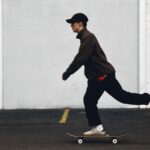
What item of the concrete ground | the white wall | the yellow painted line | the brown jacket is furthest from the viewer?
the white wall

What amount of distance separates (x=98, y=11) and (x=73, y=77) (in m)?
1.64

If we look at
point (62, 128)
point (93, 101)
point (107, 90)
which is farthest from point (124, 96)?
point (62, 128)

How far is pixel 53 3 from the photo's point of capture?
15.0 metres

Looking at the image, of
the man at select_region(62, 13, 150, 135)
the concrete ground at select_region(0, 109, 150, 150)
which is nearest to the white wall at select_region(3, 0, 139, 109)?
the concrete ground at select_region(0, 109, 150, 150)

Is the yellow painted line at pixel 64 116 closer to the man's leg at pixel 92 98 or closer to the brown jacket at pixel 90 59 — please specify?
the man's leg at pixel 92 98

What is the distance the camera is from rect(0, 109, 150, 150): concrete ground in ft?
32.0

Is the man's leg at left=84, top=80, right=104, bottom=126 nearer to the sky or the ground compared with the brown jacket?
nearer to the ground

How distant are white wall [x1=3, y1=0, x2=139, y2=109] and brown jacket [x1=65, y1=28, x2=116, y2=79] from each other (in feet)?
17.5

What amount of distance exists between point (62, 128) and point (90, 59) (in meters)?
2.36

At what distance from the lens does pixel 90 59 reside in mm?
9727

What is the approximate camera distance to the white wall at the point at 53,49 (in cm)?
1505

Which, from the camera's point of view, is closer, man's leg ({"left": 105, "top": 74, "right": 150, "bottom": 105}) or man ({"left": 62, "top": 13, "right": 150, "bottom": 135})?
man ({"left": 62, "top": 13, "right": 150, "bottom": 135})

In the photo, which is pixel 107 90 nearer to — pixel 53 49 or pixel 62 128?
pixel 62 128

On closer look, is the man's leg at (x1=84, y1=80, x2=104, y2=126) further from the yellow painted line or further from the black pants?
the yellow painted line
